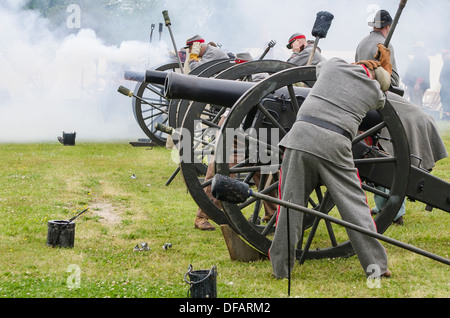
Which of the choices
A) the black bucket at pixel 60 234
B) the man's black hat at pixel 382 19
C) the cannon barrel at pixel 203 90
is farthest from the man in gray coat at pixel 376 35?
the black bucket at pixel 60 234

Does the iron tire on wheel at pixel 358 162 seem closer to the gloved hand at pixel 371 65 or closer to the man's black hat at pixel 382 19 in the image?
the gloved hand at pixel 371 65

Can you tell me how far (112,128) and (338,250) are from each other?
17.6m

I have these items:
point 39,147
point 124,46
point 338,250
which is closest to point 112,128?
point 124,46

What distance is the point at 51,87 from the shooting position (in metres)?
23.8

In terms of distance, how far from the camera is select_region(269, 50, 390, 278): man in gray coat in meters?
4.38

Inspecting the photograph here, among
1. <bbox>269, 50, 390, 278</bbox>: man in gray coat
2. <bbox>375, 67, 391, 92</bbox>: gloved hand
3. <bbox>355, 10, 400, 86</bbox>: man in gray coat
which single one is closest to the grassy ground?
<bbox>269, 50, 390, 278</bbox>: man in gray coat

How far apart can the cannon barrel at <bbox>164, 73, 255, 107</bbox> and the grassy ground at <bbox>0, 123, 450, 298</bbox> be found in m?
1.19

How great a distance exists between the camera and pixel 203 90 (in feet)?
16.3

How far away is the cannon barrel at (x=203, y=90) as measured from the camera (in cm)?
496

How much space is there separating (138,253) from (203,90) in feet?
4.59

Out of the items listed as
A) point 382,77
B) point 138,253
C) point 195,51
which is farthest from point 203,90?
point 195,51

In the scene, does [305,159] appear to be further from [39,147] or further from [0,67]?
[0,67]

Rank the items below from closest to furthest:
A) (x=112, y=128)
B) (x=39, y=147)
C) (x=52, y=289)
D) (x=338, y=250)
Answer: (x=52, y=289) < (x=338, y=250) < (x=39, y=147) < (x=112, y=128)
